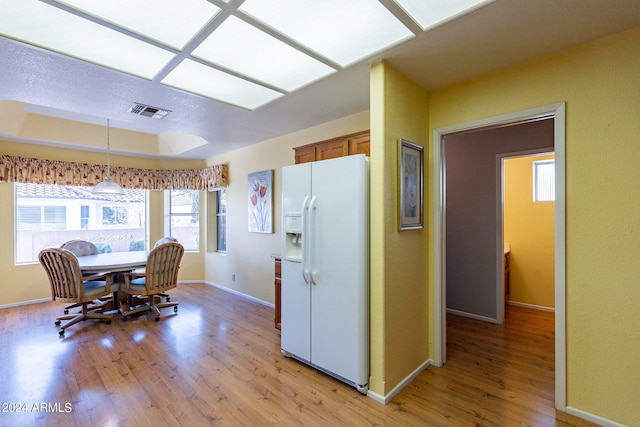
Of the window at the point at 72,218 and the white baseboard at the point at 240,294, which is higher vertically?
the window at the point at 72,218

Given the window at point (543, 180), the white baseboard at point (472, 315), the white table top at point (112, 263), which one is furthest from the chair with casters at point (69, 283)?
the window at point (543, 180)

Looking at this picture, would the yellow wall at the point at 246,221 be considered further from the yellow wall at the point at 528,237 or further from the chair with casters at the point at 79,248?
the yellow wall at the point at 528,237

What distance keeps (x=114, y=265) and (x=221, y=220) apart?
2443mm

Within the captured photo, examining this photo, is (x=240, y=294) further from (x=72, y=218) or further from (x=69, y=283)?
(x=72, y=218)

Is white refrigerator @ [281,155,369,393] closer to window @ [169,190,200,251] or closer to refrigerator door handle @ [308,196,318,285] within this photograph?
refrigerator door handle @ [308,196,318,285]

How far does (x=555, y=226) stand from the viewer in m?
2.10

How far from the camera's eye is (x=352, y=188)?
235 cm

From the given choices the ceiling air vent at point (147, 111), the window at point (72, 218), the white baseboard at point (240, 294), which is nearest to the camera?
the ceiling air vent at point (147, 111)

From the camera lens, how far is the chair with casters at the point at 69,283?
11.5ft

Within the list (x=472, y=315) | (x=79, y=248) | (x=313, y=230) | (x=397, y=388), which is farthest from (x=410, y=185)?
(x=79, y=248)

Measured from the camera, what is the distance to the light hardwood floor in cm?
206

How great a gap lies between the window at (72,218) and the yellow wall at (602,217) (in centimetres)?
642

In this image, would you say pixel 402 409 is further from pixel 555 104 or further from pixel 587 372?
pixel 555 104

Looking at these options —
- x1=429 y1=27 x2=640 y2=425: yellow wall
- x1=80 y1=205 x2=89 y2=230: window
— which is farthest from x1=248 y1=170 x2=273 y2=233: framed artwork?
x1=429 y1=27 x2=640 y2=425: yellow wall
